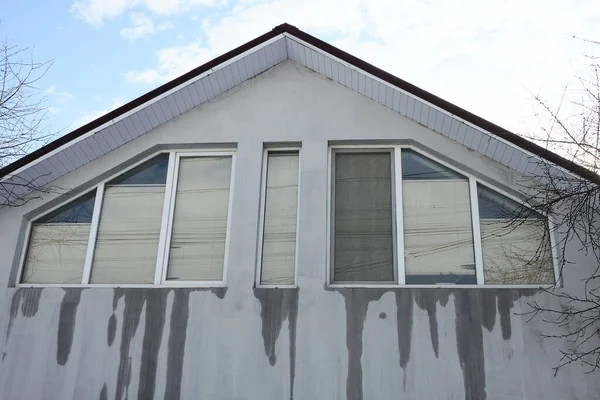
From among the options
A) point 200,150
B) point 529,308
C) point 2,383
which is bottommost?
point 2,383

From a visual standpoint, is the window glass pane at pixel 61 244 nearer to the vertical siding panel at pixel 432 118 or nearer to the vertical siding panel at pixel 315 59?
the vertical siding panel at pixel 315 59

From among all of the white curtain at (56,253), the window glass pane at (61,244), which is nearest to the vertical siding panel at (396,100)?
the window glass pane at (61,244)

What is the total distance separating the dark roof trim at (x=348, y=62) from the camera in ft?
23.4

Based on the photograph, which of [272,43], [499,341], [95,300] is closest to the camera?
[499,341]

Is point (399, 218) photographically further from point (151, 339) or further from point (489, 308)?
point (151, 339)

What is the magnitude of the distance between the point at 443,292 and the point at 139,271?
371 cm

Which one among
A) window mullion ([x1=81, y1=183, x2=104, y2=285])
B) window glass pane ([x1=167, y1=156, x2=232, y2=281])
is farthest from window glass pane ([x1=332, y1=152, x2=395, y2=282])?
window mullion ([x1=81, y1=183, x2=104, y2=285])

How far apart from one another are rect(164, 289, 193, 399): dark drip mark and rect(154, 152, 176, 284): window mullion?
48 cm

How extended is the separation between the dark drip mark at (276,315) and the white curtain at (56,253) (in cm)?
245

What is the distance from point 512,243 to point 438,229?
891 mm

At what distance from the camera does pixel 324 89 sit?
8391mm

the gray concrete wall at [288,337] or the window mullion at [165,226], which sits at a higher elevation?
the window mullion at [165,226]

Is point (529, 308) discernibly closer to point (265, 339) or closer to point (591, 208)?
point (591, 208)

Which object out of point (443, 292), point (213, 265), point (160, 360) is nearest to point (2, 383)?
point (160, 360)
